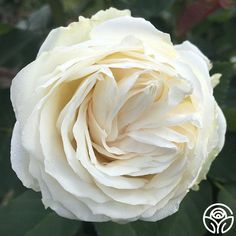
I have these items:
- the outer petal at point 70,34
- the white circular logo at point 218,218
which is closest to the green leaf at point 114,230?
the white circular logo at point 218,218

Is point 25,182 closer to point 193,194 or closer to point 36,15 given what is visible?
point 193,194

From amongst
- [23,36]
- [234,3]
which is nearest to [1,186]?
[23,36]

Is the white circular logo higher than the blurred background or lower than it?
lower

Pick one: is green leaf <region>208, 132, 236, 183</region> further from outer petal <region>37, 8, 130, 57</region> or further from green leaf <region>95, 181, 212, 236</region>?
outer petal <region>37, 8, 130, 57</region>

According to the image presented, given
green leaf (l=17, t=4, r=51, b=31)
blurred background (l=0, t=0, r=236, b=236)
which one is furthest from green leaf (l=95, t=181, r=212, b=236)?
green leaf (l=17, t=4, r=51, b=31)

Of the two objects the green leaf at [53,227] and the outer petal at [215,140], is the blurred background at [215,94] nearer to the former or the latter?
the green leaf at [53,227]

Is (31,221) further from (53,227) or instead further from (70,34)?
(70,34)

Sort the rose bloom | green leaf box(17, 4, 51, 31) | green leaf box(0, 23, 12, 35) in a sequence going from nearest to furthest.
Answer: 1. the rose bloom
2. green leaf box(0, 23, 12, 35)
3. green leaf box(17, 4, 51, 31)

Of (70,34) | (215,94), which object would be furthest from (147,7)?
(70,34)
